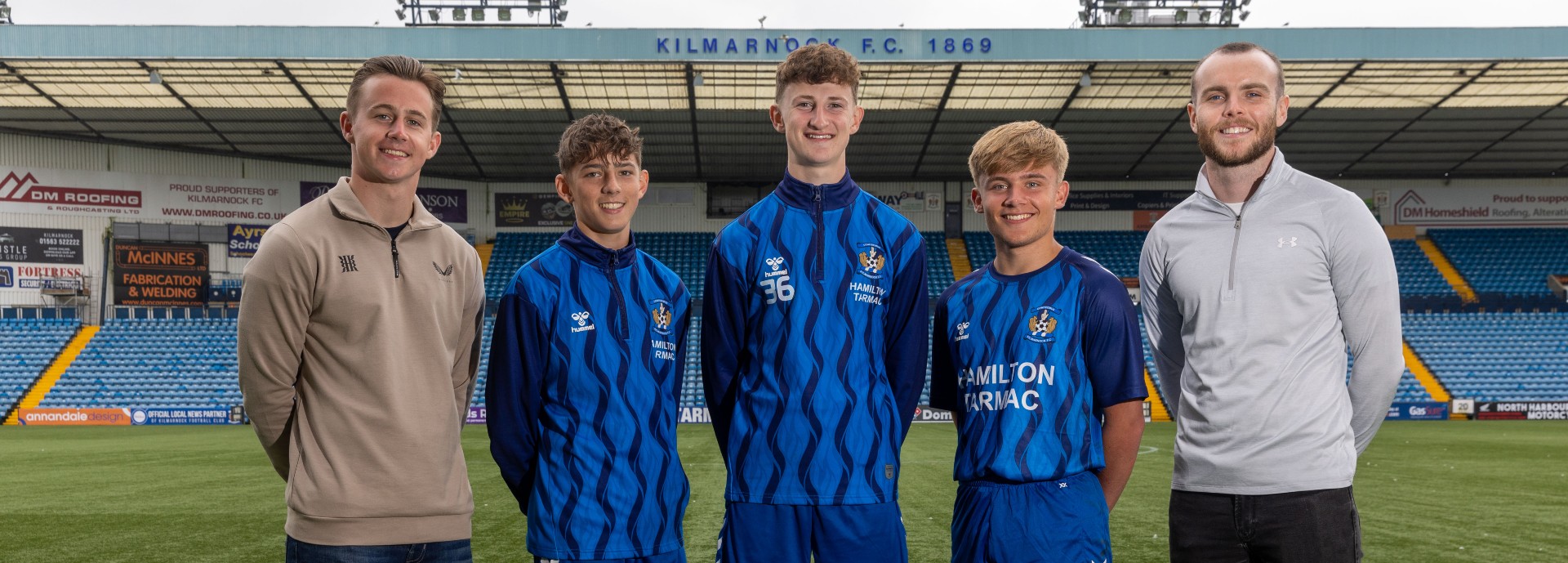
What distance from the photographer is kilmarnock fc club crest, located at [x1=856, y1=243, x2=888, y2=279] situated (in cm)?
312

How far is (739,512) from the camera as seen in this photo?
2.99 meters

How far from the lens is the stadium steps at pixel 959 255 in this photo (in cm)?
3519

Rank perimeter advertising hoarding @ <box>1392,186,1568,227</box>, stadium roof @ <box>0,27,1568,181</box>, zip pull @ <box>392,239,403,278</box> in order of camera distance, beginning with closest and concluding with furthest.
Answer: zip pull @ <box>392,239,403,278</box> → stadium roof @ <box>0,27,1568,181</box> → perimeter advertising hoarding @ <box>1392,186,1568,227</box>

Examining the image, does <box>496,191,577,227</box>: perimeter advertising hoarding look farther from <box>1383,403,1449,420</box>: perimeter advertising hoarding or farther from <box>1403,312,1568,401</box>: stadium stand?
<box>1403,312,1568,401</box>: stadium stand

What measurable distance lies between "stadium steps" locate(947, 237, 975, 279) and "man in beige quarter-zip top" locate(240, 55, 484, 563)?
32.5 metres

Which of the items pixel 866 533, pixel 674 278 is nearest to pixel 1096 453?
pixel 866 533

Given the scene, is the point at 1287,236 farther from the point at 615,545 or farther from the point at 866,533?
the point at 615,545

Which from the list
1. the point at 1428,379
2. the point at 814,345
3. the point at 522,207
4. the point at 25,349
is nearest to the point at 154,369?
the point at 25,349

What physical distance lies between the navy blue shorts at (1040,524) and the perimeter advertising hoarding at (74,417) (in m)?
28.8

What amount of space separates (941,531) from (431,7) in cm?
2249

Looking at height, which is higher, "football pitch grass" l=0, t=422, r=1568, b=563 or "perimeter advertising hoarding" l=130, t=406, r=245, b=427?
"football pitch grass" l=0, t=422, r=1568, b=563

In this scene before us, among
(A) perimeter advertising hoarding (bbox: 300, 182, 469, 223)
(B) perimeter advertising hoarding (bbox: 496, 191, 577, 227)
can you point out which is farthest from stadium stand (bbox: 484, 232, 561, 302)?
(A) perimeter advertising hoarding (bbox: 300, 182, 469, 223)

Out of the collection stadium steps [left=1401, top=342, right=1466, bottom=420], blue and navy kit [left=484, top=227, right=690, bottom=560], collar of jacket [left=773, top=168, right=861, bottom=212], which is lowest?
stadium steps [left=1401, top=342, right=1466, bottom=420]

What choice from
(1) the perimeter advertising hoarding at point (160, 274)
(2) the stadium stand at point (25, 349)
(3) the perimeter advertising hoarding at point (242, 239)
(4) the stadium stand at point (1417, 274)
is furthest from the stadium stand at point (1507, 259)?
(2) the stadium stand at point (25, 349)
